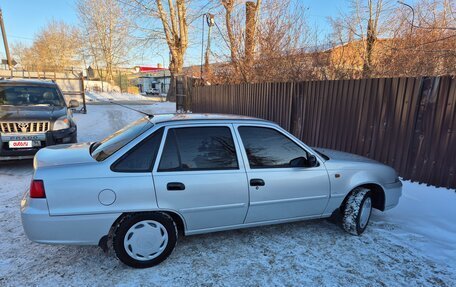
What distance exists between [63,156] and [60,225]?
75 cm

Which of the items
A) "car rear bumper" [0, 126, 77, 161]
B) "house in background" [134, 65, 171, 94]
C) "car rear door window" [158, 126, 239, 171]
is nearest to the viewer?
"car rear door window" [158, 126, 239, 171]

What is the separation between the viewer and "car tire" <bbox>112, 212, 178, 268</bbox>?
2623mm

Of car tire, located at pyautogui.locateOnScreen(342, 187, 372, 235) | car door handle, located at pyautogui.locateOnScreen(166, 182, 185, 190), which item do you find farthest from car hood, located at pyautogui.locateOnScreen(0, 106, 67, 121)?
car tire, located at pyautogui.locateOnScreen(342, 187, 372, 235)

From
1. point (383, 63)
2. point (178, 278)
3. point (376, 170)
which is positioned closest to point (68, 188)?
point (178, 278)

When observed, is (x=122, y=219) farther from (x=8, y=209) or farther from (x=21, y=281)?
(x=8, y=209)

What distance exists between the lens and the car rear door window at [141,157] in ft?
8.61

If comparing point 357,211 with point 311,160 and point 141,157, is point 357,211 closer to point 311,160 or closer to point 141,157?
point 311,160

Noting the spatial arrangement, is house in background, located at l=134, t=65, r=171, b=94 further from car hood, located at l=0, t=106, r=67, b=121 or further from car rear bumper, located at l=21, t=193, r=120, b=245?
car rear bumper, located at l=21, t=193, r=120, b=245

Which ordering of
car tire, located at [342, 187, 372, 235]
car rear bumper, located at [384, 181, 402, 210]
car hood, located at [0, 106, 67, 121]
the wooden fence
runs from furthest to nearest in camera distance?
car hood, located at [0, 106, 67, 121]
the wooden fence
car rear bumper, located at [384, 181, 402, 210]
car tire, located at [342, 187, 372, 235]

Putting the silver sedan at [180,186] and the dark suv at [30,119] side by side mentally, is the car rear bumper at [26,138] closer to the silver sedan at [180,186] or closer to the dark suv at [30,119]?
the dark suv at [30,119]

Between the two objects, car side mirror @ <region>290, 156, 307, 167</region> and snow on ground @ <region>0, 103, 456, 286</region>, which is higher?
car side mirror @ <region>290, 156, 307, 167</region>

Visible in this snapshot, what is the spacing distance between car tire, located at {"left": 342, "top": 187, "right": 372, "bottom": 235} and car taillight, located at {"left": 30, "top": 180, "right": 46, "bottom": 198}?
3353 mm

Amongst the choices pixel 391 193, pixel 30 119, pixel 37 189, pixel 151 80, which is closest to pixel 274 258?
pixel 391 193

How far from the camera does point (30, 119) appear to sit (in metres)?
5.46
